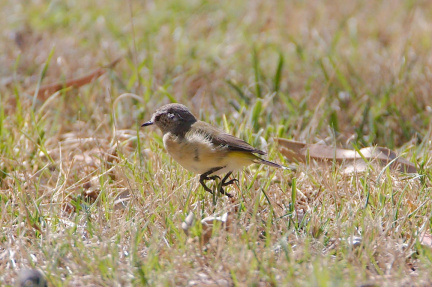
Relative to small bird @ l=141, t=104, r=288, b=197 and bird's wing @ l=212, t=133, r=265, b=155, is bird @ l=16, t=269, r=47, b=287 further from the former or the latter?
bird's wing @ l=212, t=133, r=265, b=155

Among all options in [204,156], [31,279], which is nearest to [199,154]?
[204,156]

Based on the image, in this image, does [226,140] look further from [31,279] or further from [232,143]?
[31,279]

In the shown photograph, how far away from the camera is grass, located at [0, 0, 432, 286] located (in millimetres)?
3133

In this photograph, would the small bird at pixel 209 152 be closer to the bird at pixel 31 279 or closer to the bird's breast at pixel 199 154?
the bird's breast at pixel 199 154

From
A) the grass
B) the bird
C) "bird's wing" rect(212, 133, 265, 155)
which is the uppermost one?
"bird's wing" rect(212, 133, 265, 155)

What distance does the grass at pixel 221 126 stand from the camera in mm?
3133

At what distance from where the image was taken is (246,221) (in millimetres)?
3539

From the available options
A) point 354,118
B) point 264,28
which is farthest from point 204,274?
point 264,28

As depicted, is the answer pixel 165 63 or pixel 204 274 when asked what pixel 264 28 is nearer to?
pixel 165 63

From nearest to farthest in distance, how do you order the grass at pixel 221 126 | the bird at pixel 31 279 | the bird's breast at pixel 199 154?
1. the bird at pixel 31 279
2. the grass at pixel 221 126
3. the bird's breast at pixel 199 154

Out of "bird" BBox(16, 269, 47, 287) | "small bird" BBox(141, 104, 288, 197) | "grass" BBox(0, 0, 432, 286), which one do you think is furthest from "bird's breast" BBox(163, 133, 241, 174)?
"bird" BBox(16, 269, 47, 287)

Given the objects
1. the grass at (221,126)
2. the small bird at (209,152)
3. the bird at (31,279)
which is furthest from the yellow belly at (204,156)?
the bird at (31,279)

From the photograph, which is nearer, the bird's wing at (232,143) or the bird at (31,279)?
the bird at (31,279)

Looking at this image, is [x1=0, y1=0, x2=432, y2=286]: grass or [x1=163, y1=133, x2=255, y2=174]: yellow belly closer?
[x1=0, y1=0, x2=432, y2=286]: grass
